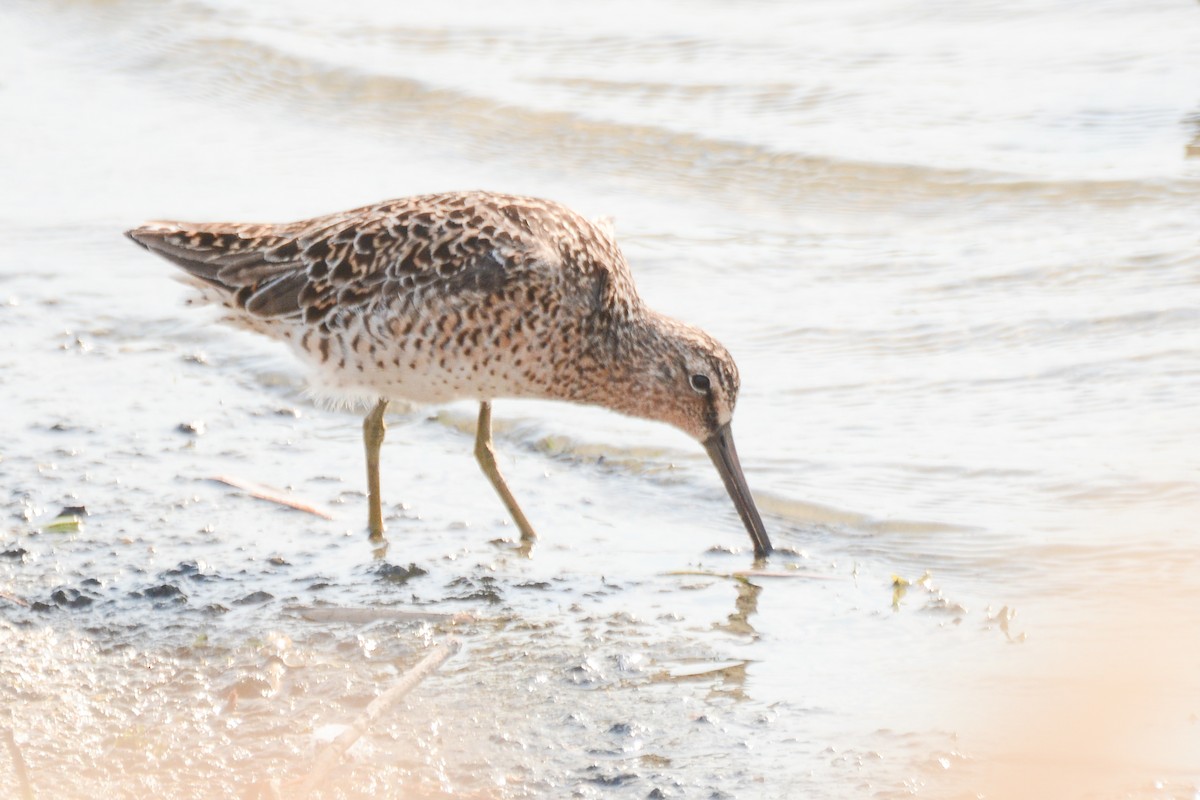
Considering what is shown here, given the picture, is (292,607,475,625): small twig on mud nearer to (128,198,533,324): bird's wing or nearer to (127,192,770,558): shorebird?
(127,192,770,558): shorebird

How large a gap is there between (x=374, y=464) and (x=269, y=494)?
15.9 inches

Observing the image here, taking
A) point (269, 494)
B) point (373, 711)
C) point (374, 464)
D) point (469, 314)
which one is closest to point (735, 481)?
point (469, 314)

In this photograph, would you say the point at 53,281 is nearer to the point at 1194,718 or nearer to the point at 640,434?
the point at 640,434

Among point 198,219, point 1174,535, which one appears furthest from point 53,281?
point 1174,535

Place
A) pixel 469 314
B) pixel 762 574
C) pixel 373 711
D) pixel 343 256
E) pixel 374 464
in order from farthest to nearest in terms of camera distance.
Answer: pixel 374 464, pixel 343 256, pixel 469 314, pixel 762 574, pixel 373 711

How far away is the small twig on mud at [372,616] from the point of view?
4.64 meters

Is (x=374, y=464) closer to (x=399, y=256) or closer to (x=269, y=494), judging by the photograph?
(x=269, y=494)

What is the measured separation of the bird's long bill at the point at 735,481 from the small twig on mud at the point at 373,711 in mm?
1187

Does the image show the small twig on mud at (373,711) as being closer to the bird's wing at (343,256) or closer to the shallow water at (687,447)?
the shallow water at (687,447)

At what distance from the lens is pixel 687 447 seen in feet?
20.1

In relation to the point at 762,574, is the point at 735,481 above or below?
above

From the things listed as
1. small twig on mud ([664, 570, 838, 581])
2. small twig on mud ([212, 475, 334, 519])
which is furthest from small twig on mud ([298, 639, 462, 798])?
small twig on mud ([212, 475, 334, 519])

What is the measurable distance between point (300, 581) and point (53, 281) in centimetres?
366

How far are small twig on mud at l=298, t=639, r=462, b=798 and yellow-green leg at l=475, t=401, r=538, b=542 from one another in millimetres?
939
